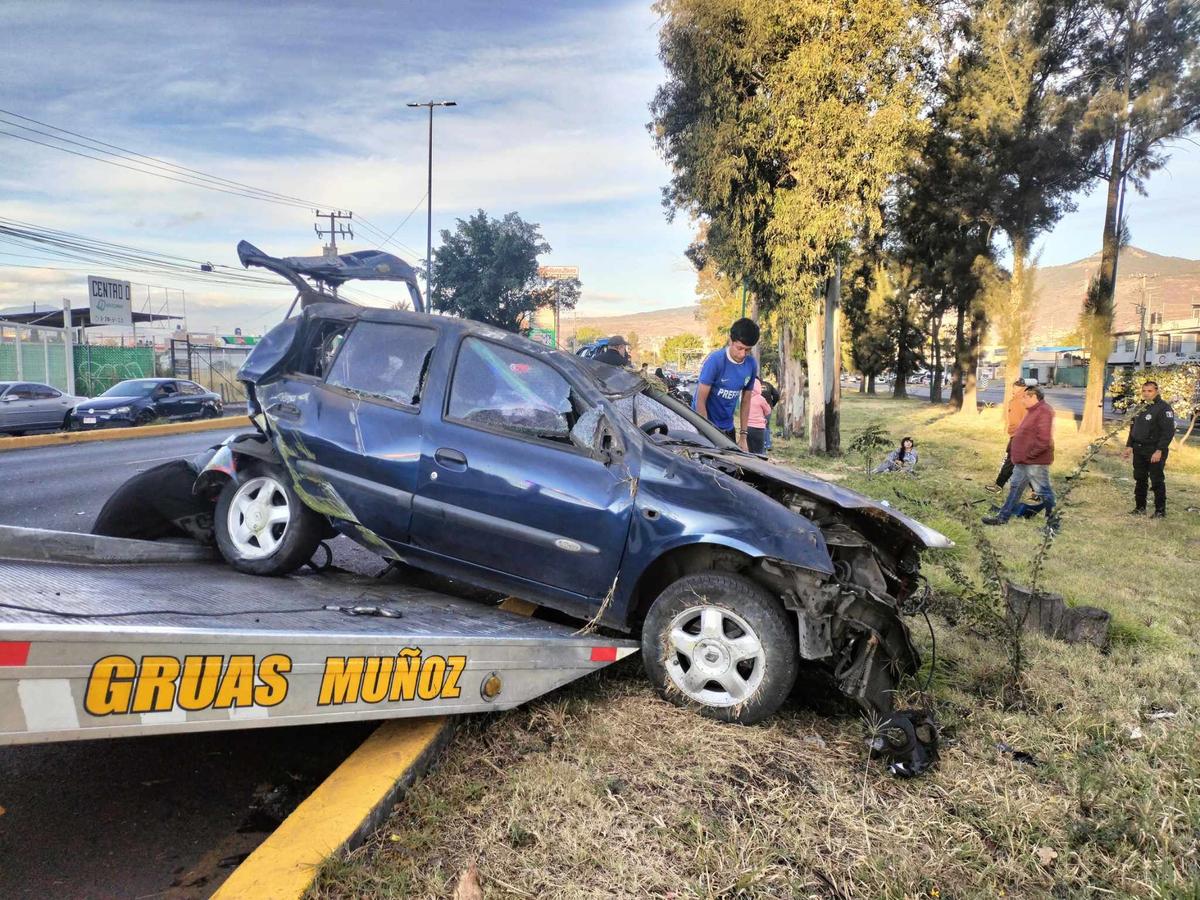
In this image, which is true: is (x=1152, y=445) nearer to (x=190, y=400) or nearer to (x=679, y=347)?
(x=190, y=400)

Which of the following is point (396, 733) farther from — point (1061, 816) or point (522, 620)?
point (1061, 816)

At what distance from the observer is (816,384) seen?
50.6 feet

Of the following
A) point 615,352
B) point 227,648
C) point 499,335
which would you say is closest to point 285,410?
point 499,335

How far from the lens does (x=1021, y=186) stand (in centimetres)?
2039

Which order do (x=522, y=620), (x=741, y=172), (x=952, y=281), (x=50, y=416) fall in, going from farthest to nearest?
1. (x=952, y=281)
2. (x=50, y=416)
3. (x=741, y=172)
4. (x=522, y=620)

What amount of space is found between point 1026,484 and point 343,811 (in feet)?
29.2

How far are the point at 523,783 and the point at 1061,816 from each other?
189 centimetres

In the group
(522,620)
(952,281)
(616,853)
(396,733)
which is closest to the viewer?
(616,853)

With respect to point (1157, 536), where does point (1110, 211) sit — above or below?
above

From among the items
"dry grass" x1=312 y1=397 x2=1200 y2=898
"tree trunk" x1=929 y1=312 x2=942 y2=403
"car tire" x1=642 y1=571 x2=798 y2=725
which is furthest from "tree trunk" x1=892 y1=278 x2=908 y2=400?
"car tire" x1=642 y1=571 x2=798 y2=725

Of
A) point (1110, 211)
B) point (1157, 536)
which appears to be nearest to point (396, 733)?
point (1157, 536)

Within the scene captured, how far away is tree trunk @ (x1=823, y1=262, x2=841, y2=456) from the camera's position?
15.3m

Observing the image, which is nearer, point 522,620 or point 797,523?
point 797,523

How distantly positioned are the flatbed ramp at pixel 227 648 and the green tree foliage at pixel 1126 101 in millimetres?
20711
